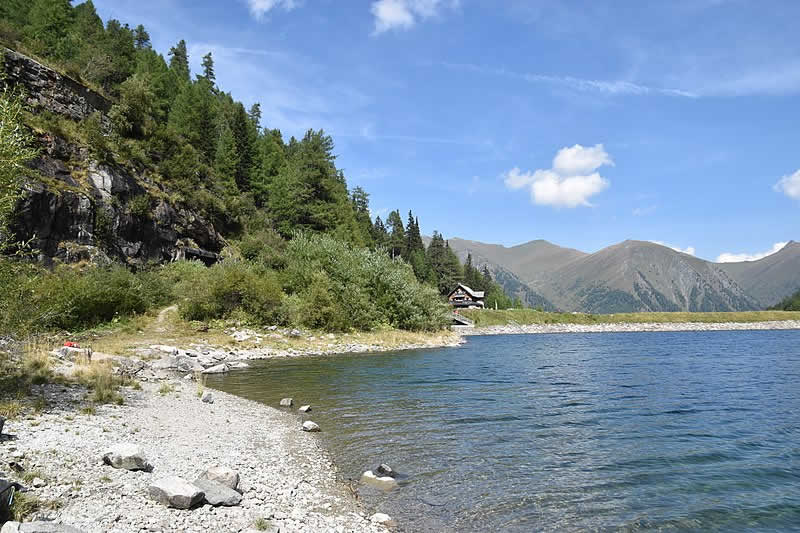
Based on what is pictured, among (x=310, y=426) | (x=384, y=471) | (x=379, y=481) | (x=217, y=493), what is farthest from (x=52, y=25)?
(x=379, y=481)

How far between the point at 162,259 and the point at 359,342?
2684 cm

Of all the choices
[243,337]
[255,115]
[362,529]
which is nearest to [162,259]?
[243,337]

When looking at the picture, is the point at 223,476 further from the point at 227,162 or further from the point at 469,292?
the point at 469,292

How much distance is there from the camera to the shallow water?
9.41 metres

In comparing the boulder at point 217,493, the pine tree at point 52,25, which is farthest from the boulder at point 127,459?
the pine tree at point 52,25

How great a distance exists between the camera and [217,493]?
8.41m

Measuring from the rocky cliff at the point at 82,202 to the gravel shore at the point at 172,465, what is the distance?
106ft

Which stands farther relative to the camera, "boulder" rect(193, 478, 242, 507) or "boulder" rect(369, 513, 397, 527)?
"boulder" rect(369, 513, 397, 527)

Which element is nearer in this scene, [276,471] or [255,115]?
[276,471]

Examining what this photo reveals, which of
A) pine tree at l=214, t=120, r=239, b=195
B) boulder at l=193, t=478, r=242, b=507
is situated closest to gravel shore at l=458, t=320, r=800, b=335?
pine tree at l=214, t=120, r=239, b=195

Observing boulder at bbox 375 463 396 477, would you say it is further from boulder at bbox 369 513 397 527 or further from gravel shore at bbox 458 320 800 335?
gravel shore at bbox 458 320 800 335

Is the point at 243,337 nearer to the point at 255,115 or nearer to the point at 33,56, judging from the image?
the point at 33,56

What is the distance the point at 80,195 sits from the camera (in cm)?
4462

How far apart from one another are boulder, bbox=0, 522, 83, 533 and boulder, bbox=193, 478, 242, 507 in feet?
8.91
